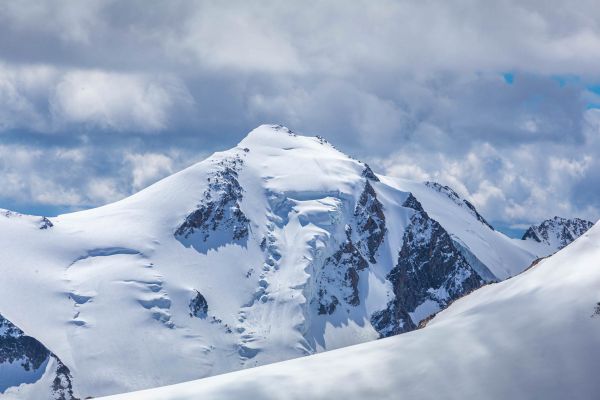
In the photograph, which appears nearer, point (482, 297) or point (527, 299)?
point (527, 299)

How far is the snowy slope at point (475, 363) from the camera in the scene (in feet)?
366

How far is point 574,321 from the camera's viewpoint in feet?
390

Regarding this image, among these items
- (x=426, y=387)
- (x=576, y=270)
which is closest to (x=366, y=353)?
(x=426, y=387)

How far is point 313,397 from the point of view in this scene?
11144cm

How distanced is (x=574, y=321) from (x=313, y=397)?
1314 inches

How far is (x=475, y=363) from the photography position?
11681 cm

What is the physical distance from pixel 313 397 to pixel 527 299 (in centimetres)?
3579

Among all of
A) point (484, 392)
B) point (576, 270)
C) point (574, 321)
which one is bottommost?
point (484, 392)

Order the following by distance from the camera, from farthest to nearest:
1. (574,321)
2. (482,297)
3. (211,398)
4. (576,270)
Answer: (482,297), (576,270), (574,321), (211,398)

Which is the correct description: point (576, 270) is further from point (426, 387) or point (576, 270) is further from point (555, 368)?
point (426, 387)

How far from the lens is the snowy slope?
111500mm

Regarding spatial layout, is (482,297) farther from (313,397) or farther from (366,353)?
(313,397)

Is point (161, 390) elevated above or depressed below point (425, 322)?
below

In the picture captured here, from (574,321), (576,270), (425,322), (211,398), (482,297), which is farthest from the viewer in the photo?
(425,322)
